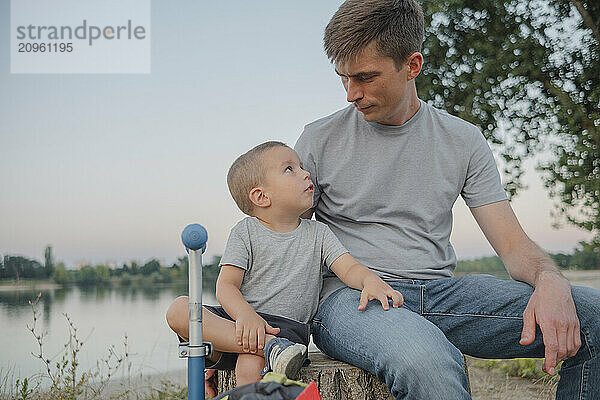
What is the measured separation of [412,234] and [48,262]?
4.15 metres

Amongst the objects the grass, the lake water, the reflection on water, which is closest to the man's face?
the reflection on water

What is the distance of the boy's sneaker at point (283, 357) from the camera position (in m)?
1.55

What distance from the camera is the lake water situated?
12.6ft

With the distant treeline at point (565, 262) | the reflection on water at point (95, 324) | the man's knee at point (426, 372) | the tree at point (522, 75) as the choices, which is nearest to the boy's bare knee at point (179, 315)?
the man's knee at point (426, 372)

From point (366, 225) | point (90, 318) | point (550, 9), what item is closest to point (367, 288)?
point (366, 225)

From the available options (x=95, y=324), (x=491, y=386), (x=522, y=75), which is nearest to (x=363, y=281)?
(x=491, y=386)

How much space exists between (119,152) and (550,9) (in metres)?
3.57

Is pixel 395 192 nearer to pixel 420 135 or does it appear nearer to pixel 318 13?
pixel 420 135

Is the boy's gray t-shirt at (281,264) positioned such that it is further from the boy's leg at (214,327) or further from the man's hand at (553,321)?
the man's hand at (553,321)

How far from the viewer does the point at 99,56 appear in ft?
16.8

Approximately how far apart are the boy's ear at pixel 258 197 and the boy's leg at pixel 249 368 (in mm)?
475

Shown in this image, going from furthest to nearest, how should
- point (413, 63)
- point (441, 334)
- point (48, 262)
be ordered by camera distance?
point (48, 262) < point (413, 63) < point (441, 334)

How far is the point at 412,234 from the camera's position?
2.05m

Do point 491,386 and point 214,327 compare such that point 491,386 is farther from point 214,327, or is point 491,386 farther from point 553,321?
point 214,327
